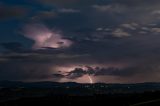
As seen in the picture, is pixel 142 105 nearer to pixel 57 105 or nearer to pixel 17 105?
pixel 57 105

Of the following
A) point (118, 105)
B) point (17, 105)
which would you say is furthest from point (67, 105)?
point (17, 105)

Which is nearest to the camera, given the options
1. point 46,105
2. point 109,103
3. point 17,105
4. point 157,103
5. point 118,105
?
point 157,103

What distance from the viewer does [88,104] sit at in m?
168

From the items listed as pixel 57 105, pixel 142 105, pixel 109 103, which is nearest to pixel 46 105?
pixel 57 105

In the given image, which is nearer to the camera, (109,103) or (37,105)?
(109,103)

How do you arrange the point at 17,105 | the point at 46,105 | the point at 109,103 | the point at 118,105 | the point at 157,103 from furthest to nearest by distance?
the point at 17,105 → the point at 46,105 → the point at 109,103 → the point at 118,105 → the point at 157,103

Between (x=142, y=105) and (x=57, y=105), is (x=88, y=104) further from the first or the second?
(x=142, y=105)

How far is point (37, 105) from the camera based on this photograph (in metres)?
187

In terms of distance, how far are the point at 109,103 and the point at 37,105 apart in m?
45.3

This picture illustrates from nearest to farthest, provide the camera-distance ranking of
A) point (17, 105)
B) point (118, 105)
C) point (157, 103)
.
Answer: point (157, 103), point (118, 105), point (17, 105)

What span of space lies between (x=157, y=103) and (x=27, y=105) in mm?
91383

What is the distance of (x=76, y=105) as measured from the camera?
168m

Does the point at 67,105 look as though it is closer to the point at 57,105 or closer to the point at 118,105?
the point at 57,105

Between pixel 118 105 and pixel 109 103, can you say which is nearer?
pixel 118 105
